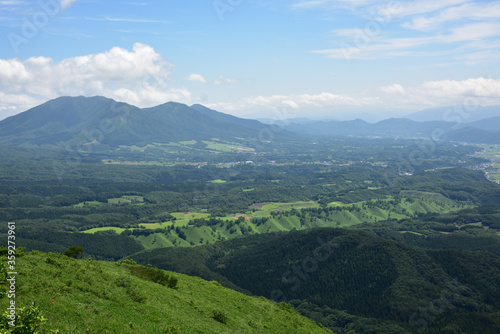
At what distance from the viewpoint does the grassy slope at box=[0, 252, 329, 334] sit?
1308 inches

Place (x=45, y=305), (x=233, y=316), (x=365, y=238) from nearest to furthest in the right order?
(x=45, y=305) < (x=233, y=316) < (x=365, y=238)

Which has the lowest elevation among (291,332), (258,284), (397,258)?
(258,284)

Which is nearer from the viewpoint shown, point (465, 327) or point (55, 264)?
point (55, 264)

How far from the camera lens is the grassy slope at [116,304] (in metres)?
33.2

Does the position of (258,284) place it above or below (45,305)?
below

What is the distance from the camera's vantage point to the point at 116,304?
132 ft

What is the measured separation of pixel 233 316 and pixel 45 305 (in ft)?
102

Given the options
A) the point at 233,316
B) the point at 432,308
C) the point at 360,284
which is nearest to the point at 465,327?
the point at 432,308

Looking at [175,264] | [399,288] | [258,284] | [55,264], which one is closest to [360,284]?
[399,288]

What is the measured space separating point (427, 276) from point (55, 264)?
147 metres

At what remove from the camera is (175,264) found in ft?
547

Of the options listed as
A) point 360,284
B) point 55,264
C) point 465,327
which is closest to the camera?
point 55,264

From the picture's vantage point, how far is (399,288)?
143875 millimetres

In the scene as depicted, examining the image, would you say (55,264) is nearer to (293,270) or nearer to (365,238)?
(293,270)
